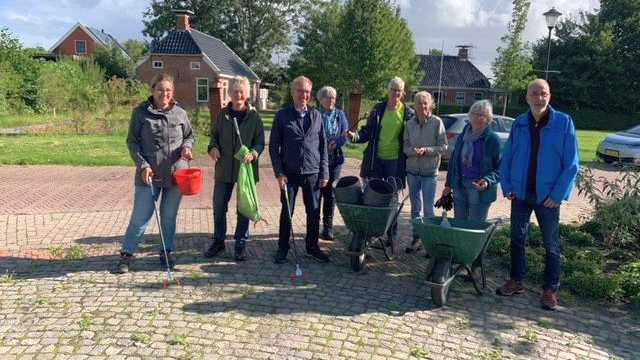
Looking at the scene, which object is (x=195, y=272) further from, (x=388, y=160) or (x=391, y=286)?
(x=388, y=160)

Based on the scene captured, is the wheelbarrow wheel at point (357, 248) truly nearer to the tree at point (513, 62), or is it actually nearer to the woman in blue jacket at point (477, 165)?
the woman in blue jacket at point (477, 165)

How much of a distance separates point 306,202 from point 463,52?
55.6 metres

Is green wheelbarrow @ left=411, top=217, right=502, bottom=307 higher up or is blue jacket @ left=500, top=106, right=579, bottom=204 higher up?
blue jacket @ left=500, top=106, right=579, bottom=204

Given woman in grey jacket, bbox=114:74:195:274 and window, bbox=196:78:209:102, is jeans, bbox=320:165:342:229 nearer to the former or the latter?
woman in grey jacket, bbox=114:74:195:274

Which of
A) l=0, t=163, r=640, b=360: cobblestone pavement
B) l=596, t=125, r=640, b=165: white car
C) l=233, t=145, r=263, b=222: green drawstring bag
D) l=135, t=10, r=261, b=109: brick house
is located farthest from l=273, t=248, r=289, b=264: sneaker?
l=135, t=10, r=261, b=109: brick house

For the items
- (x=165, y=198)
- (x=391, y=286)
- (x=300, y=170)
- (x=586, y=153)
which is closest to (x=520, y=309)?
(x=391, y=286)

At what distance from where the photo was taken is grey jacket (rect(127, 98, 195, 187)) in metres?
4.67

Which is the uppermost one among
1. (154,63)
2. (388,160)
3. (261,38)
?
(261,38)

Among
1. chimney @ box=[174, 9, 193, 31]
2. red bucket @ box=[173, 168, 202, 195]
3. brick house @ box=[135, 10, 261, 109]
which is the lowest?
red bucket @ box=[173, 168, 202, 195]

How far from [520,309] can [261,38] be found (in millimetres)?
48395

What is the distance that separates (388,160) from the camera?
5.64m

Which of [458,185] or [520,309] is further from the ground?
[458,185]

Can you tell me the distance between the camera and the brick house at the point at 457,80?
54.4 m

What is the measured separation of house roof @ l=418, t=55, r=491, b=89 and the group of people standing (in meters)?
50.3
